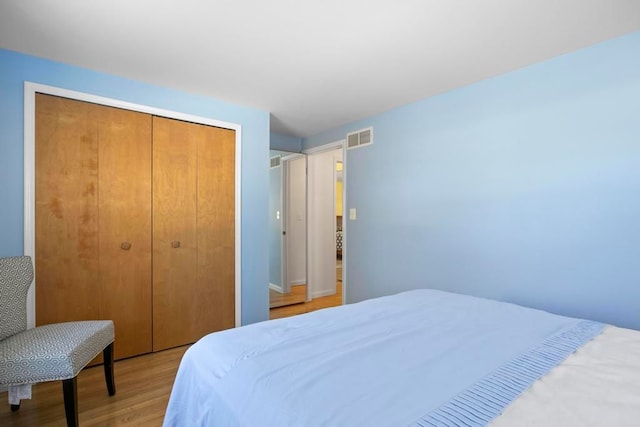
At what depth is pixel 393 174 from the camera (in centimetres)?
321

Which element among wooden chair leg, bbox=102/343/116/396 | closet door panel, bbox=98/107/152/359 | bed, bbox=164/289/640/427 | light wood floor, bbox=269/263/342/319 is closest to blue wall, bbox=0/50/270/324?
closet door panel, bbox=98/107/152/359

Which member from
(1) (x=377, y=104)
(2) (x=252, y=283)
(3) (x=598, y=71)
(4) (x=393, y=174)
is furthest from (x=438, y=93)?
(2) (x=252, y=283)

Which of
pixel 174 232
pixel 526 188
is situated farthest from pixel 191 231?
pixel 526 188

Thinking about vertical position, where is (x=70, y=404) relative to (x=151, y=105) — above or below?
below

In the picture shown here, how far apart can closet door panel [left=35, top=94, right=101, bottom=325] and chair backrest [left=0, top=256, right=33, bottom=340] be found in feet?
0.98

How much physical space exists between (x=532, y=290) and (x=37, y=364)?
299cm

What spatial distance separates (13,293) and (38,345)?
44 cm

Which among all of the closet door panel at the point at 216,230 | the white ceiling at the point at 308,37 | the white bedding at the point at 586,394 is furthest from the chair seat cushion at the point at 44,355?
the white bedding at the point at 586,394

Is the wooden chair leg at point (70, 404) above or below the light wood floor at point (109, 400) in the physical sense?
above

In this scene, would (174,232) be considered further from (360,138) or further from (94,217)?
(360,138)

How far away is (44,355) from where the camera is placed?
60.0 inches

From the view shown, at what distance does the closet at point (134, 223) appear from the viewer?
222cm

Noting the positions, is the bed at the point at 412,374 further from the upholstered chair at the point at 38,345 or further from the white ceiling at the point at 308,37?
the white ceiling at the point at 308,37

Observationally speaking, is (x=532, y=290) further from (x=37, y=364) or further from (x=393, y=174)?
(x=37, y=364)
